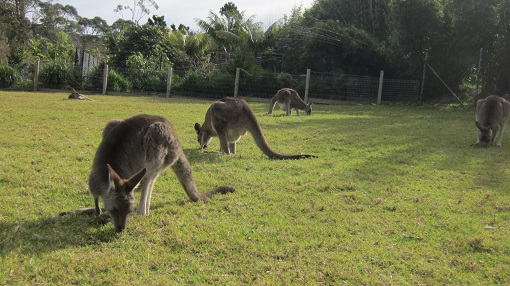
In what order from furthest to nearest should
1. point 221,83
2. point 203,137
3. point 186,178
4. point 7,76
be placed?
point 221,83 < point 7,76 < point 203,137 < point 186,178

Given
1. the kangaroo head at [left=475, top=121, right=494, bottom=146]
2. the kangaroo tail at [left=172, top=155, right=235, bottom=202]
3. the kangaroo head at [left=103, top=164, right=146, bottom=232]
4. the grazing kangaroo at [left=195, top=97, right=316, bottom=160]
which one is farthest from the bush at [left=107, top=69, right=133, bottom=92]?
the kangaroo head at [left=103, top=164, right=146, bottom=232]

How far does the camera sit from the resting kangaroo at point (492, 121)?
10844 mm

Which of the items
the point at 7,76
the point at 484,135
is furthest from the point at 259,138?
the point at 7,76

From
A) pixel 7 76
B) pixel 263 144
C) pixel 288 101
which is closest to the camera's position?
pixel 263 144

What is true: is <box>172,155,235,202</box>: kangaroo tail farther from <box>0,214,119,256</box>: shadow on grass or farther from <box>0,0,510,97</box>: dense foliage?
<box>0,0,510,97</box>: dense foliage

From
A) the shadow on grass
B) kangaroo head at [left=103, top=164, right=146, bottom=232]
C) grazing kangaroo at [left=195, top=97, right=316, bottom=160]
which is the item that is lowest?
the shadow on grass

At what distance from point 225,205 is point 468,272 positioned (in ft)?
9.18

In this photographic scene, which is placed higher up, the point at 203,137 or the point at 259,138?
the point at 259,138

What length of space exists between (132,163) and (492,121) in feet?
30.6

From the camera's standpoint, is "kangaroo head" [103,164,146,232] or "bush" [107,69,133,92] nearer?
"kangaroo head" [103,164,146,232]

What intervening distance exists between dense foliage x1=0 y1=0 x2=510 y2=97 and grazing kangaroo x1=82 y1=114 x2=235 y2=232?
758 inches

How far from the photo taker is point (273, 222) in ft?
16.9

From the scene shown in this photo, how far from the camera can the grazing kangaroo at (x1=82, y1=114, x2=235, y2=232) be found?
4.45 m

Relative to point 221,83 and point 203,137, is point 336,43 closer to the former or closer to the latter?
point 221,83
